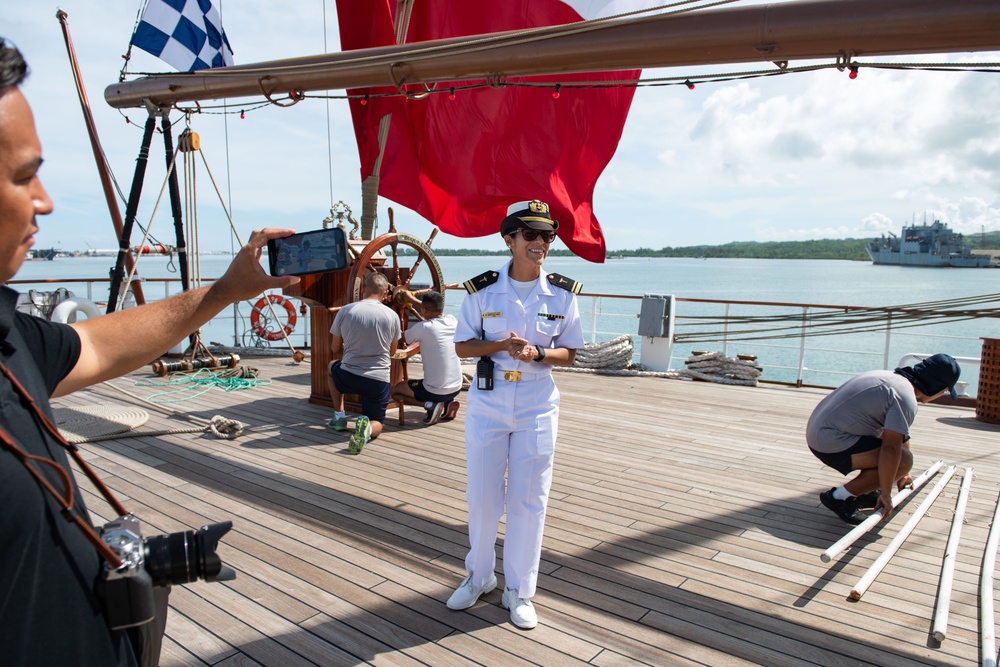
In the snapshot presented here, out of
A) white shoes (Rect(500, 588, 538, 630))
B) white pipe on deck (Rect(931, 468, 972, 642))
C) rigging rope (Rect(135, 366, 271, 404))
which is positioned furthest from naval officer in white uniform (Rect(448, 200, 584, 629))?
rigging rope (Rect(135, 366, 271, 404))

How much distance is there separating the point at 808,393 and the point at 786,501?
3262 millimetres

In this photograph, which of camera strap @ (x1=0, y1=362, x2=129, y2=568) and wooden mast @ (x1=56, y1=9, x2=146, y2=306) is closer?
camera strap @ (x1=0, y1=362, x2=129, y2=568)

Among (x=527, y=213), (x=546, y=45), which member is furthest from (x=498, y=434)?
(x=546, y=45)

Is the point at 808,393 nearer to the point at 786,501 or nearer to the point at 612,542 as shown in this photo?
the point at 786,501

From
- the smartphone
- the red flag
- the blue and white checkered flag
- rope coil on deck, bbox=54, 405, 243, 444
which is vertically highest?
the blue and white checkered flag

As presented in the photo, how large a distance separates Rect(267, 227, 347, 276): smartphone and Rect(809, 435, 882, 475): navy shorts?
290 centimetres

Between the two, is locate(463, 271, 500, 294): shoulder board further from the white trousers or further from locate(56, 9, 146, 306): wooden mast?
locate(56, 9, 146, 306): wooden mast

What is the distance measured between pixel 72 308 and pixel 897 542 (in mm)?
7289

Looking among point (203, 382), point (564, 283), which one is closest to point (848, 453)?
point (564, 283)

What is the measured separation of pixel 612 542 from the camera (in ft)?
10.1

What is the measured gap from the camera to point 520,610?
238 centimetres

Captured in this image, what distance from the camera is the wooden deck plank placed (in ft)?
7.46

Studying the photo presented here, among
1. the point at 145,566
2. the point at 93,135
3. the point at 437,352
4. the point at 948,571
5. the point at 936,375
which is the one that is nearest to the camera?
the point at 145,566

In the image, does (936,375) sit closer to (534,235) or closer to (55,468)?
(534,235)
